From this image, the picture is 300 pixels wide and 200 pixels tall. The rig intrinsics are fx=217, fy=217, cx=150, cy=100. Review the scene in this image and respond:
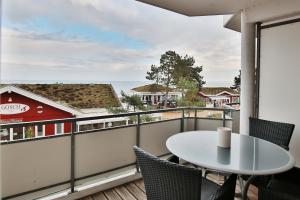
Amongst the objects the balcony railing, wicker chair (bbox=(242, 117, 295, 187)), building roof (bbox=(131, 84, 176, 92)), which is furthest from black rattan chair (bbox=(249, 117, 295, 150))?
building roof (bbox=(131, 84, 176, 92))

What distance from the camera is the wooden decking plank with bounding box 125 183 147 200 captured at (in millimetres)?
2721

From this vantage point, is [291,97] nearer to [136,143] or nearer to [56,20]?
[136,143]

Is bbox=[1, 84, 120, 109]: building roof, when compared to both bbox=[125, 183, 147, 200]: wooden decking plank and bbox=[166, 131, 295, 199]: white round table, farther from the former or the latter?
bbox=[166, 131, 295, 199]: white round table

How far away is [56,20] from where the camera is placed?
20.6 feet

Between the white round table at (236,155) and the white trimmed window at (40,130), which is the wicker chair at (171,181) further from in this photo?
the white trimmed window at (40,130)

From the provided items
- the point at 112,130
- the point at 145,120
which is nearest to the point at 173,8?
the point at 145,120

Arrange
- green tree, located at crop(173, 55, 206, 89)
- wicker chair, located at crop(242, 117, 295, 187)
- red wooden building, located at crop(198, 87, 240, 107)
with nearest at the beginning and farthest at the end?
wicker chair, located at crop(242, 117, 295, 187), red wooden building, located at crop(198, 87, 240, 107), green tree, located at crop(173, 55, 206, 89)

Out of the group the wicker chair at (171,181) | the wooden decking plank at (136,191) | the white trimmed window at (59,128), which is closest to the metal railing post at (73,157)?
the white trimmed window at (59,128)

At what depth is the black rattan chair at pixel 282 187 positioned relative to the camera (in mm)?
1812

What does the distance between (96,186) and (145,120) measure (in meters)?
1.16

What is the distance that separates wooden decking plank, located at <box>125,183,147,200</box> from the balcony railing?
259mm

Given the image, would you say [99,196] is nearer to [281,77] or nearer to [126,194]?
[126,194]

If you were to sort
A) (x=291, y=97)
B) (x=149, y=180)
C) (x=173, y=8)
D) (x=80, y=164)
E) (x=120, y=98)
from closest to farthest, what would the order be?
(x=149, y=180) → (x=80, y=164) → (x=291, y=97) → (x=173, y=8) → (x=120, y=98)

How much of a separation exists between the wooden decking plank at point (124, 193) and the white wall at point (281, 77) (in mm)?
2273
